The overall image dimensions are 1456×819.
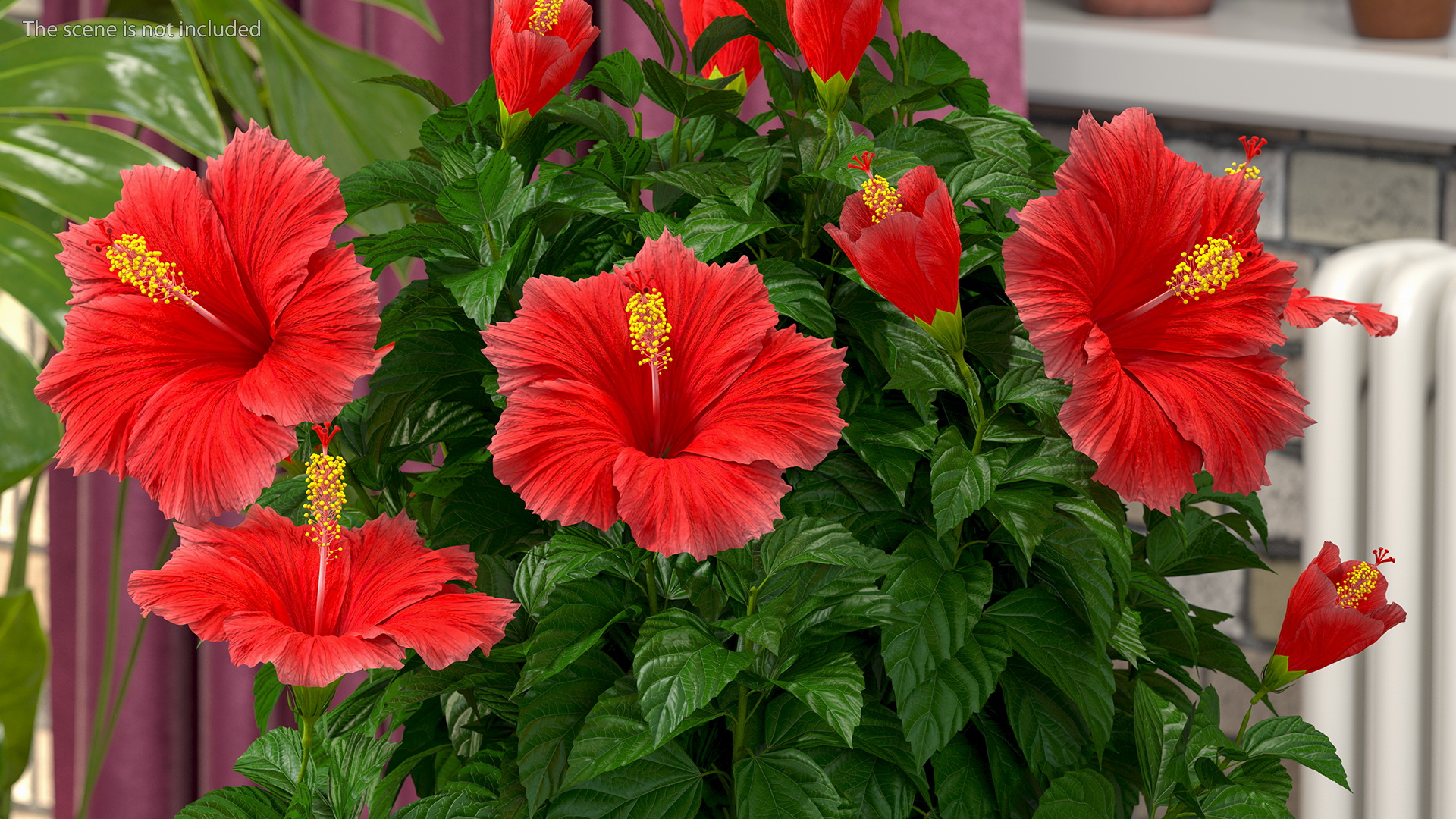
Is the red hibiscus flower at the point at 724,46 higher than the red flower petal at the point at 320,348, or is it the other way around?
the red hibiscus flower at the point at 724,46

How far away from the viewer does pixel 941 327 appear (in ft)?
1.37

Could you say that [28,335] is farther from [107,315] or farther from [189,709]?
[107,315]

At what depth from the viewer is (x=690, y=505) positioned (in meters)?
0.34

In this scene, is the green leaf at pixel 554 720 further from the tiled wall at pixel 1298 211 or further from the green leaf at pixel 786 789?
the tiled wall at pixel 1298 211

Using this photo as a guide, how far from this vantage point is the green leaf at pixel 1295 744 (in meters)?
0.50

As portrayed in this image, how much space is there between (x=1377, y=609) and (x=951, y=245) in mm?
289

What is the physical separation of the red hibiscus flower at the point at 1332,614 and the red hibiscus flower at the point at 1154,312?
0.44 feet

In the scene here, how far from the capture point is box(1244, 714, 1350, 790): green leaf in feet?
1.63

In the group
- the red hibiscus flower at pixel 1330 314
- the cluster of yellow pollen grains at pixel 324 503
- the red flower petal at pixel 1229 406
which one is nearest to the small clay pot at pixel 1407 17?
the red hibiscus flower at pixel 1330 314

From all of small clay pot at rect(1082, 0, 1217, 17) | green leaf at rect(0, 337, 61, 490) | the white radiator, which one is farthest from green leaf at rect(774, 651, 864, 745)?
small clay pot at rect(1082, 0, 1217, 17)

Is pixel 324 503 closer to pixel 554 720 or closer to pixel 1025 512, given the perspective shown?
pixel 554 720

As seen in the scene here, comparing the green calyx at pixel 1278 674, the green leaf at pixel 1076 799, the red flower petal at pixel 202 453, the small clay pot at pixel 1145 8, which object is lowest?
the green leaf at pixel 1076 799

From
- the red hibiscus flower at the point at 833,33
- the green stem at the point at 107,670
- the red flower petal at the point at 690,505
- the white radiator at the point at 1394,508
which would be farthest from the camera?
the green stem at the point at 107,670

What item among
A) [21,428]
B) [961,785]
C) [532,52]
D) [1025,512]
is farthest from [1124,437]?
[21,428]
